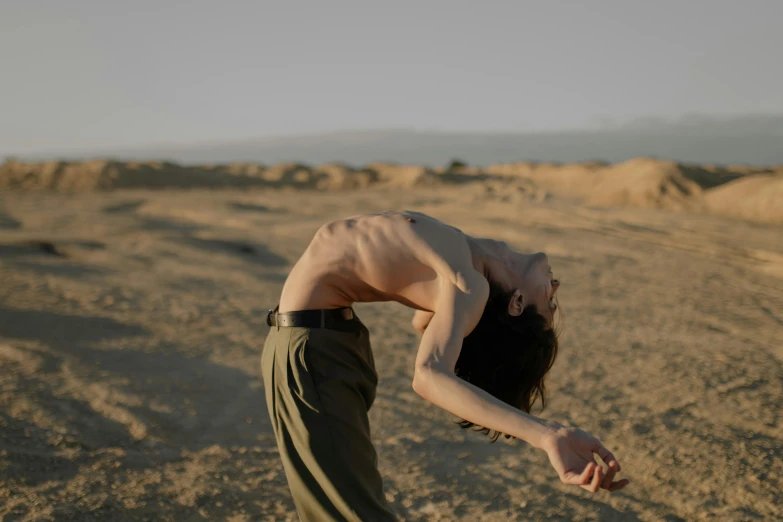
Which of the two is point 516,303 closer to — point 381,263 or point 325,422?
point 381,263

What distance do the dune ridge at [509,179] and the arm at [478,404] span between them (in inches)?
511

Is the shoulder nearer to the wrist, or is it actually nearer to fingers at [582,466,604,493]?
the wrist

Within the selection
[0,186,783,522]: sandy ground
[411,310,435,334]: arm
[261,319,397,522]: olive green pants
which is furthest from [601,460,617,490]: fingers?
[0,186,783,522]: sandy ground

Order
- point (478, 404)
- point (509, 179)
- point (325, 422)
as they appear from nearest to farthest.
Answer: point (478, 404) → point (325, 422) → point (509, 179)

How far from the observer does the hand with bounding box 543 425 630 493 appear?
1.49m

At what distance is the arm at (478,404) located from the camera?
59.8 inches

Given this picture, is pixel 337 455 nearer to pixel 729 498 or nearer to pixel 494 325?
pixel 494 325

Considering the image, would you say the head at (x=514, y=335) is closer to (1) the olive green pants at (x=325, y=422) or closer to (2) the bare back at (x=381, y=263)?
(2) the bare back at (x=381, y=263)

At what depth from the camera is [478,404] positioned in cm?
162

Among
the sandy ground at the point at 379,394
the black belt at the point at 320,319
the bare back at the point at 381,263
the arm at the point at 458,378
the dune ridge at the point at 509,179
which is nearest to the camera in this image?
the arm at the point at 458,378

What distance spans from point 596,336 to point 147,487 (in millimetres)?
3900

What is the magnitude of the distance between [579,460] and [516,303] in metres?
0.55

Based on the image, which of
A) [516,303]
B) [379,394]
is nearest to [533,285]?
[516,303]

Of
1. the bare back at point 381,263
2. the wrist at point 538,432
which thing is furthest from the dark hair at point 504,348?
the wrist at point 538,432
